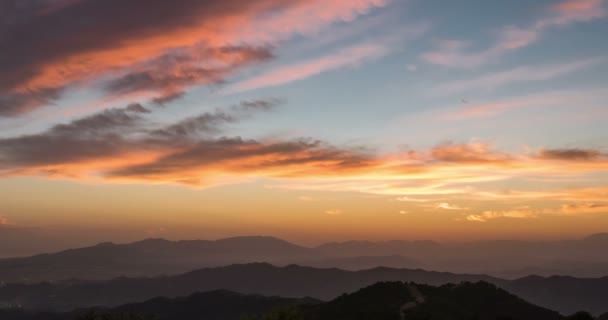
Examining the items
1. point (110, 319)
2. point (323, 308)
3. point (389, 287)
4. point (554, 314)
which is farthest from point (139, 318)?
point (554, 314)

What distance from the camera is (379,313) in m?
149

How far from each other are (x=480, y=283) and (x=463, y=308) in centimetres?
2711

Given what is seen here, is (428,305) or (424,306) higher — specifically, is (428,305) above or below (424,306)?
above

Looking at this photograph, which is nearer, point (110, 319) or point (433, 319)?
point (110, 319)

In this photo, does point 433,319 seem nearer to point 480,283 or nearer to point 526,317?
point 526,317

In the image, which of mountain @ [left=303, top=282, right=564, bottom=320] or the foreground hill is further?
mountain @ [left=303, top=282, right=564, bottom=320]

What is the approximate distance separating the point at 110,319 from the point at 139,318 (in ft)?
23.1

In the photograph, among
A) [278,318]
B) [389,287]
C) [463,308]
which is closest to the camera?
[278,318]

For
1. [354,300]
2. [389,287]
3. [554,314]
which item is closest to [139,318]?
[354,300]

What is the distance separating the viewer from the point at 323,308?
167125mm

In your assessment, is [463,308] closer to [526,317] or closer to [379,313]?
[526,317]

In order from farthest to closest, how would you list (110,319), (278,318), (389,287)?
(389,287), (110,319), (278,318)

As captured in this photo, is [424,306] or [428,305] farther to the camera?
[428,305]

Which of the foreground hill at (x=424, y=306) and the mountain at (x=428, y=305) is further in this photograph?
the mountain at (x=428, y=305)
